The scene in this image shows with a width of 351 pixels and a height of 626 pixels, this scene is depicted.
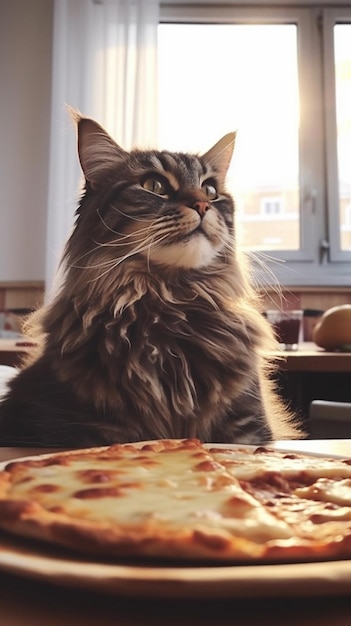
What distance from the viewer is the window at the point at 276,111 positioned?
3.18 meters

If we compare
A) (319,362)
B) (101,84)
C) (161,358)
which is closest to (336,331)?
(319,362)

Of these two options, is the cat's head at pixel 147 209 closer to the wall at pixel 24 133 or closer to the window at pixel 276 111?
the window at pixel 276 111

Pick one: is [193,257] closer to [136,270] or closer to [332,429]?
[136,270]

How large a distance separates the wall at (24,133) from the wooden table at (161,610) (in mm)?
3007

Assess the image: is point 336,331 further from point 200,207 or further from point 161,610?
point 161,610

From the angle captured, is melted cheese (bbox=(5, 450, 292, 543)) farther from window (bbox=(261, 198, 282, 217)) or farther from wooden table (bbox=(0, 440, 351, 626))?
window (bbox=(261, 198, 282, 217))

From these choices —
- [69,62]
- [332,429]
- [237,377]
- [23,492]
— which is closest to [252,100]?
[69,62]

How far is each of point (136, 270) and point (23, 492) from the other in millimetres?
651

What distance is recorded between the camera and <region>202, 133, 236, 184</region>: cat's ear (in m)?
1.27

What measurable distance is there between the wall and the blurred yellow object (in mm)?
1661

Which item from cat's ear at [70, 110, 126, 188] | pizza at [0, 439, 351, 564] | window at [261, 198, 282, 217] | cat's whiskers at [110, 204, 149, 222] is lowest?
pizza at [0, 439, 351, 564]

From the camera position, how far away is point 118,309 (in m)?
0.99

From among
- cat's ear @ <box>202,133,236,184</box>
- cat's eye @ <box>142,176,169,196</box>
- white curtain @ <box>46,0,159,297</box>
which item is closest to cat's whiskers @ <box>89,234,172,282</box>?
cat's eye @ <box>142,176,169,196</box>

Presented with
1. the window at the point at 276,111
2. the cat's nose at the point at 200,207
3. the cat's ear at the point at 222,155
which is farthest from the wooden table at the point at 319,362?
the window at the point at 276,111
